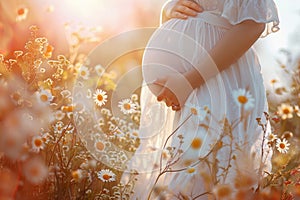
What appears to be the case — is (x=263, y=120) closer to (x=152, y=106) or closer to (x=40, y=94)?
(x=152, y=106)

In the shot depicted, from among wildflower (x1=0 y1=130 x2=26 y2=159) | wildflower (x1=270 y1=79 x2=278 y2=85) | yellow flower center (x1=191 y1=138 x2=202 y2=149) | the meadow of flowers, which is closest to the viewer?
wildflower (x1=0 y1=130 x2=26 y2=159)

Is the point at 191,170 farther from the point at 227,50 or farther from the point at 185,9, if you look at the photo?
the point at 185,9

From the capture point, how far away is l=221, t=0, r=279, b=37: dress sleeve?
2.16 meters

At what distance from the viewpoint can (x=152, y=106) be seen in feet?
8.82

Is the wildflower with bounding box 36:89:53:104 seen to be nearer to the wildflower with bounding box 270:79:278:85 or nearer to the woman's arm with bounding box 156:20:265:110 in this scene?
the woman's arm with bounding box 156:20:265:110

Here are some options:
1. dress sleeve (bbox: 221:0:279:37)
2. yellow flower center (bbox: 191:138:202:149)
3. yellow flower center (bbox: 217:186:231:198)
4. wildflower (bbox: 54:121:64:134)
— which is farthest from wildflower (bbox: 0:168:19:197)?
dress sleeve (bbox: 221:0:279:37)

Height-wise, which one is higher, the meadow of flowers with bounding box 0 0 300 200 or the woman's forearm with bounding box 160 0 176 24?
the woman's forearm with bounding box 160 0 176 24

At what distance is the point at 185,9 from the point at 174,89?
350 mm

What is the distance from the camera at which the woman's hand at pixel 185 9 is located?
235cm

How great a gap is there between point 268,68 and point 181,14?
88.4 inches

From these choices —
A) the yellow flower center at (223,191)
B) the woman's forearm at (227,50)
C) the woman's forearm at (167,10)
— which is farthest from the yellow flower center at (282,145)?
the yellow flower center at (223,191)

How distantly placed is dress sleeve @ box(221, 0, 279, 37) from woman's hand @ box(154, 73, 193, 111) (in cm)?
29

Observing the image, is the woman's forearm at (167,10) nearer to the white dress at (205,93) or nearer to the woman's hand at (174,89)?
the white dress at (205,93)

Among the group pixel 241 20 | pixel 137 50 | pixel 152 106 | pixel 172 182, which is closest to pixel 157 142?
pixel 152 106
